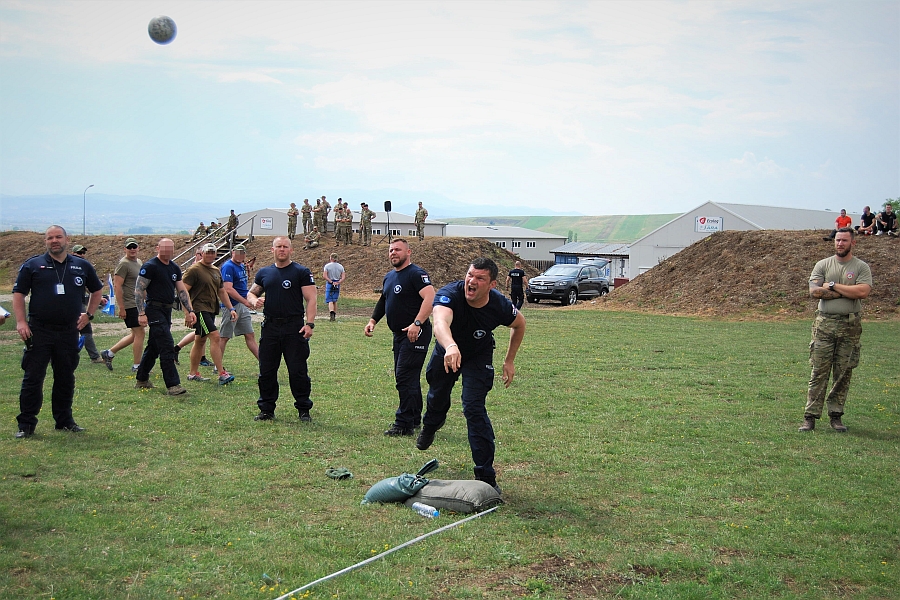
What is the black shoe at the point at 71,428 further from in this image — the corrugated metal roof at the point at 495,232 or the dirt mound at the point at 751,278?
the corrugated metal roof at the point at 495,232

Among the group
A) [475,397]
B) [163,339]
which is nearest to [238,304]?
[163,339]

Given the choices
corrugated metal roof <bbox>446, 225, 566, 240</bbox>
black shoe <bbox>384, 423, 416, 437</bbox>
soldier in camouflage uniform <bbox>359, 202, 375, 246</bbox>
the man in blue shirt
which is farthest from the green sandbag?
corrugated metal roof <bbox>446, 225, 566, 240</bbox>

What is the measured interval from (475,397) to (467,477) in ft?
3.33

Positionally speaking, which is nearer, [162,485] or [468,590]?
[468,590]

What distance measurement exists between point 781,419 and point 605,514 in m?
4.85

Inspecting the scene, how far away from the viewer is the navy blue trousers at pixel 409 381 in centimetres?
838

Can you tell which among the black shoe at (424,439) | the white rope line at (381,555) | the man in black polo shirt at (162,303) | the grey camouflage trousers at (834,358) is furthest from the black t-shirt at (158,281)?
the grey camouflage trousers at (834,358)

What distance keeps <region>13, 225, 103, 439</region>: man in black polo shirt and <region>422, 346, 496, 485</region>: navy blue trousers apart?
427cm

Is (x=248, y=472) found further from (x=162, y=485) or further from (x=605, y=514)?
(x=605, y=514)

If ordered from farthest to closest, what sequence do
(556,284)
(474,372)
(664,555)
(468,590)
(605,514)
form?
(556,284) < (474,372) < (605,514) < (664,555) < (468,590)

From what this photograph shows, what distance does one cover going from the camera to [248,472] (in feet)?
22.2

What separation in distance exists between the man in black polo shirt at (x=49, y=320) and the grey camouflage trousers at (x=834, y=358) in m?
8.60

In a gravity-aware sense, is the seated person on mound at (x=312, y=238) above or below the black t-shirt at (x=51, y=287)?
above

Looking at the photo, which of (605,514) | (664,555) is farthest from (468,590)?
(605,514)
